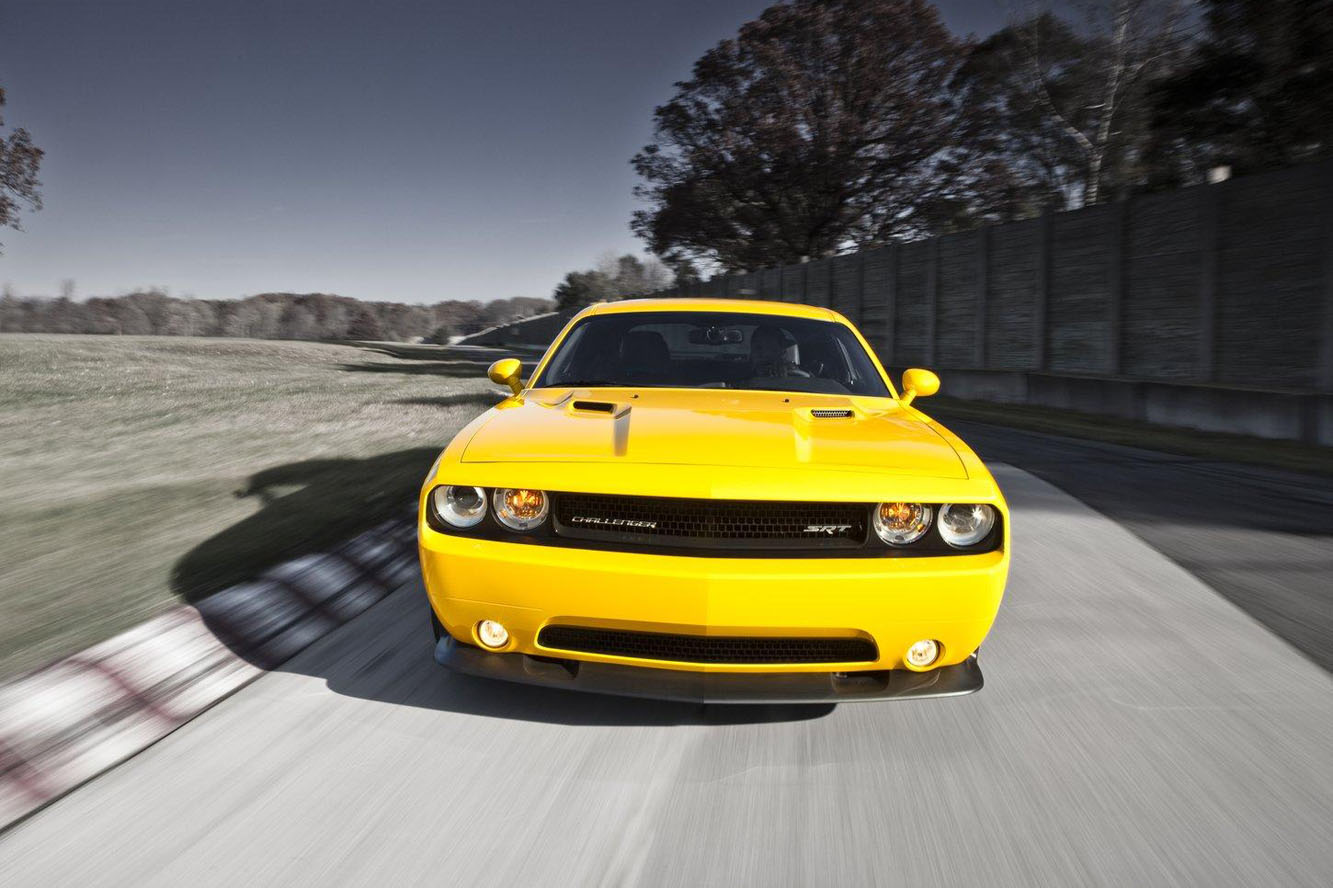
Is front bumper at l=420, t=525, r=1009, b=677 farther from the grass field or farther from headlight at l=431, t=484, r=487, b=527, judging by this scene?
the grass field

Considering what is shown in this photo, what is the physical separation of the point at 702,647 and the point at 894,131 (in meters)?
35.3

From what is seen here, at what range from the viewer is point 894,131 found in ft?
114

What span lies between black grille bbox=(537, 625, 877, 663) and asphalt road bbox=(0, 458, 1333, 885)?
267mm

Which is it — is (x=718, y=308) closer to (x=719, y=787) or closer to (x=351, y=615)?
(x=351, y=615)

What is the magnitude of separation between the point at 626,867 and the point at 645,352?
2788mm

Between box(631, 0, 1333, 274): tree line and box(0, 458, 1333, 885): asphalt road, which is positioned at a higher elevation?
box(631, 0, 1333, 274): tree line

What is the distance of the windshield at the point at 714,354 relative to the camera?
4.24 m

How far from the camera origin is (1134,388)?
12.6m

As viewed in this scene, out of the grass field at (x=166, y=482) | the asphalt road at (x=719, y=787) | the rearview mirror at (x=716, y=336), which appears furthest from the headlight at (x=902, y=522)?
the grass field at (x=166, y=482)

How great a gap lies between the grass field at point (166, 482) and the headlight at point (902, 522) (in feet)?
9.45

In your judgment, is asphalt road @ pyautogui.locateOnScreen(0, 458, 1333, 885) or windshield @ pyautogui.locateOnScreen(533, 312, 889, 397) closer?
asphalt road @ pyautogui.locateOnScreen(0, 458, 1333, 885)

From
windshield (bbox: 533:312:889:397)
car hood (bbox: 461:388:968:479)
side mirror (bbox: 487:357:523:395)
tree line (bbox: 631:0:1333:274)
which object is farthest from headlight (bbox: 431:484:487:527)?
tree line (bbox: 631:0:1333:274)

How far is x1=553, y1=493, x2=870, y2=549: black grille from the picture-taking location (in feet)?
8.85

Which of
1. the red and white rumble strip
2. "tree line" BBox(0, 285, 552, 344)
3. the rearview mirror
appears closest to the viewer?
the red and white rumble strip
